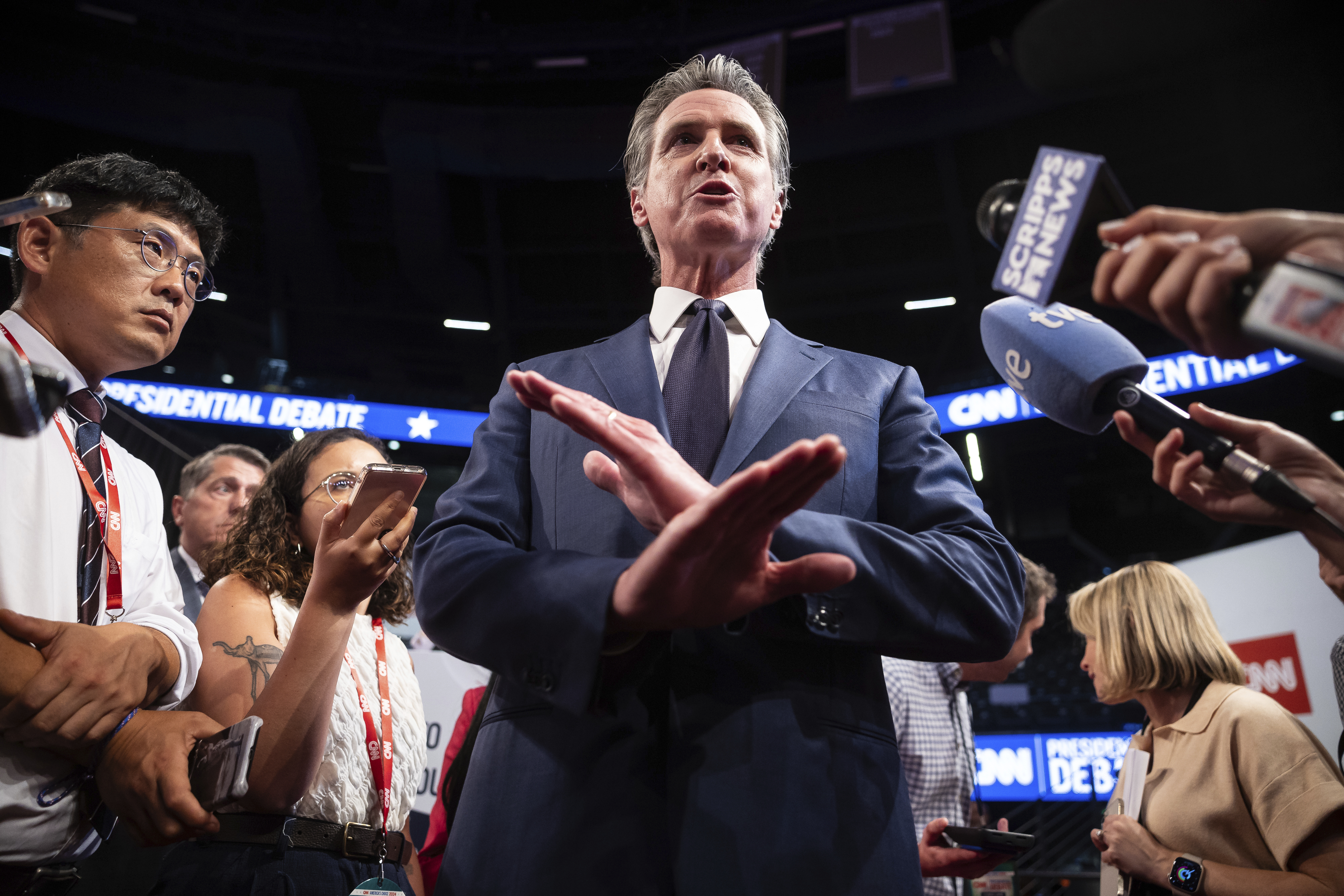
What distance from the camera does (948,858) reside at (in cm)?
200

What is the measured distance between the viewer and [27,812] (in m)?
1.15

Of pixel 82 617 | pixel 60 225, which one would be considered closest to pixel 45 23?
pixel 60 225

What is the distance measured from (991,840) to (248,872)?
154cm

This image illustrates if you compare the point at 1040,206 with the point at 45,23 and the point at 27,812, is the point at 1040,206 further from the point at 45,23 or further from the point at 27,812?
the point at 45,23

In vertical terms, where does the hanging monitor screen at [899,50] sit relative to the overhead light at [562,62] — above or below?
below

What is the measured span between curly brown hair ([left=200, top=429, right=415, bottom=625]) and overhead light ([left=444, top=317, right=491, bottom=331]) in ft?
25.0

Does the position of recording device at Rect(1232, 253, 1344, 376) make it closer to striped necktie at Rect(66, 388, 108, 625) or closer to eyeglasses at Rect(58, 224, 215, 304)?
striped necktie at Rect(66, 388, 108, 625)

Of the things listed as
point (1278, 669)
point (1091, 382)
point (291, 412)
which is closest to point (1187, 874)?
point (1091, 382)

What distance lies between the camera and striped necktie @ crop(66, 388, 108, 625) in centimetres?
130

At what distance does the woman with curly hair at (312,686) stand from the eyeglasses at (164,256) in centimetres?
54

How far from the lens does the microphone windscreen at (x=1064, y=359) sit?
96cm

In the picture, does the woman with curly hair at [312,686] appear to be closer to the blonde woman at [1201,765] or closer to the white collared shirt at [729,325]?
the white collared shirt at [729,325]

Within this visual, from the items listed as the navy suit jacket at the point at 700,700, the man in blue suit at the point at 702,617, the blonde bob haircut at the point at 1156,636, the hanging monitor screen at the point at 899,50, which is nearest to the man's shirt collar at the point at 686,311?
the man in blue suit at the point at 702,617

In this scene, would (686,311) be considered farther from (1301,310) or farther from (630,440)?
(1301,310)
